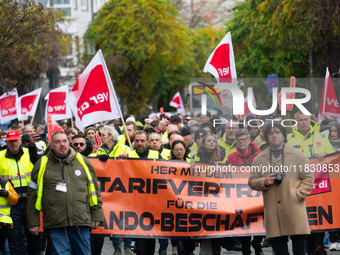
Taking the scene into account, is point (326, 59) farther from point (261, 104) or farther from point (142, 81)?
point (142, 81)

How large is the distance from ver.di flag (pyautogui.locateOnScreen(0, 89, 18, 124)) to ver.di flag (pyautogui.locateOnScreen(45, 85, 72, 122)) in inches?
113

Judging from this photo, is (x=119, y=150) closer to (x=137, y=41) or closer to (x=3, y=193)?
(x=3, y=193)

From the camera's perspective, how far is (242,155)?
7531 millimetres

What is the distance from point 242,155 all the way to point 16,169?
3107 mm

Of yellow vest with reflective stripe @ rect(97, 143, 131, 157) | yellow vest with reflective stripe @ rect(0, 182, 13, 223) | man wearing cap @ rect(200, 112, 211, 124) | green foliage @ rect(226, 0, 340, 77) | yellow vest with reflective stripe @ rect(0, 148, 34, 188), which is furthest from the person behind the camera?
green foliage @ rect(226, 0, 340, 77)

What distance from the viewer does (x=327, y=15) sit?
17250 mm

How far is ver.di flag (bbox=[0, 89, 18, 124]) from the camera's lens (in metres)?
16.2

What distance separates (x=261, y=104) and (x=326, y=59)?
40.7 feet

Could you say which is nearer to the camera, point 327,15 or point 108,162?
point 108,162

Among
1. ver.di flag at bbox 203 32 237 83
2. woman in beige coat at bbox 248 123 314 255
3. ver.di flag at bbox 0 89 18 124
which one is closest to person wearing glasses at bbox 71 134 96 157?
woman in beige coat at bbox 248 123 314 255

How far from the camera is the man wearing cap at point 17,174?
7555 millimetres

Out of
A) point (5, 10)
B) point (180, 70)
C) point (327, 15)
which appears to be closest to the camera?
point (5, 10)

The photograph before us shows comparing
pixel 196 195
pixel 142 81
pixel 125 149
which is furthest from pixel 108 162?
pixel 142 81

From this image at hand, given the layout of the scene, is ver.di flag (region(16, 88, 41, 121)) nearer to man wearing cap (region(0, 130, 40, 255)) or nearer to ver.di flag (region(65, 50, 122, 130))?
ver.di flag (region(65, 50, 122, 130))
